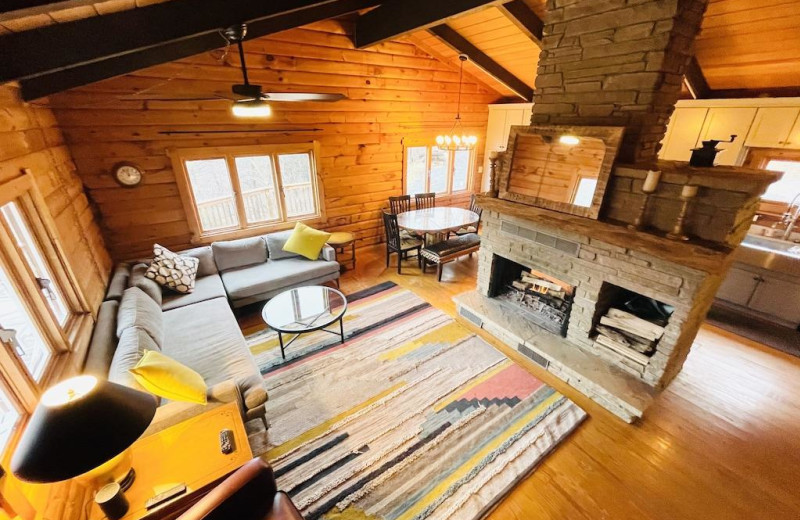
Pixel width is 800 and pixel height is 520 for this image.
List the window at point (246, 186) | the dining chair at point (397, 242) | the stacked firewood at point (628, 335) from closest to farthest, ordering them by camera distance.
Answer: the stacked firewood at point (628, 335), the window at point (246, 186), the dining chair at point (397, 242)

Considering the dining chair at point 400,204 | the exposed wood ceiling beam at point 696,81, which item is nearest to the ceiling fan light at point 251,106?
the dining chair at point 400,204

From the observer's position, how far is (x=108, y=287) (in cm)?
326

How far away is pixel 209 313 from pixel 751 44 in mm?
5666

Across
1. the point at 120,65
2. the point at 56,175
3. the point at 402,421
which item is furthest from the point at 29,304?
the point at 402,421

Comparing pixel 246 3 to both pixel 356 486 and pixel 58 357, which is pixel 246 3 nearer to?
pixel 58 357

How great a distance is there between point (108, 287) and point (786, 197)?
765 centimetres

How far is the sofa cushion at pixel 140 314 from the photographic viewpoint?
8.46 ft

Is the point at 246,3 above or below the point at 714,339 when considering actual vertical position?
above

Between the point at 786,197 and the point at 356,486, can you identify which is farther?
the point at 786,197

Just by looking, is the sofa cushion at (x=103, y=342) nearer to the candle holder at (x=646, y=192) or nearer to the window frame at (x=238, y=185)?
the window frame at (x=238, y=185)

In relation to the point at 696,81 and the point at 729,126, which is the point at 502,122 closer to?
the point at 696,81

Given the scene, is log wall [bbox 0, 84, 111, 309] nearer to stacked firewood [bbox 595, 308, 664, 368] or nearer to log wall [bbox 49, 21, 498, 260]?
log wall [bbox 49, 21, 498, 260]

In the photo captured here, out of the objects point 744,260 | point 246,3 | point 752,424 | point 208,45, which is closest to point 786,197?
point 744,260

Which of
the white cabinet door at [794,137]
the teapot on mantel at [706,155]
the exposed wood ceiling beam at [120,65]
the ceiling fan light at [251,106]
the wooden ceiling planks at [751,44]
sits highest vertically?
the wooden ceiling planks at [751,44]
